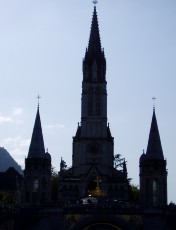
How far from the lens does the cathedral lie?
133 m

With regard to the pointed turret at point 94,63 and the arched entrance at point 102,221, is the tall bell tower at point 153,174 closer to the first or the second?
the arched entrance at point 102,221

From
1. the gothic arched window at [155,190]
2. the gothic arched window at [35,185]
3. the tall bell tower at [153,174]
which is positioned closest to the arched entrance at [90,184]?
the tall bell tower at [153,174]

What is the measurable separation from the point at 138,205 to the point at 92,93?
40.9 meters

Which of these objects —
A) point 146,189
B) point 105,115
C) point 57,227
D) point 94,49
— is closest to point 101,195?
point 146,189

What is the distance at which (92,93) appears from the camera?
154 m

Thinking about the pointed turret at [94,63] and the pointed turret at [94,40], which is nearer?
the pointed turret at [94,63]

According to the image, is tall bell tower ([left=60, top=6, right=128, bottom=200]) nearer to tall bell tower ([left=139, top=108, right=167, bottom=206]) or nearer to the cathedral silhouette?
the cathedral silhouette

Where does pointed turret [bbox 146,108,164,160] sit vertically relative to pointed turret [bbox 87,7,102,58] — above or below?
below

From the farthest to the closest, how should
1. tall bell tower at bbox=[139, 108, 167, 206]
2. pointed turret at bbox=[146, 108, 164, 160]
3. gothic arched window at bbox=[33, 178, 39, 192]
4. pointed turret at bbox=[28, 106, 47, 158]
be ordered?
1. pointed turret at bbox=[28, 106, 47, 158]
2. pointed turret at bbox=[146, 108, 164, 160]
3. gothic arched window at bbox=[33, 178, 39, 192]
4. tall bell tower at bbox=[139, 108, 167, 206]

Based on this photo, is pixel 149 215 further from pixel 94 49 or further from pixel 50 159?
pixel 94 49

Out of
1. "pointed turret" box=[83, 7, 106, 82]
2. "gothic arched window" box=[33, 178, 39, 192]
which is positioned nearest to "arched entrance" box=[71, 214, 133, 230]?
"gothic arched window" box=[33, 178, 39, 192]

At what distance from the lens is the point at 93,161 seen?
150500mm

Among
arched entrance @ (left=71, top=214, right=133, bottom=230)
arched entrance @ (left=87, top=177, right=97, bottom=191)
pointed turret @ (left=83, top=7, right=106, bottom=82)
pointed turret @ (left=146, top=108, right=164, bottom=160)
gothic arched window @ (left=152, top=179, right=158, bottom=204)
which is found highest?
pointed turret @ (left=83, top=7, right=106, bottom=82)

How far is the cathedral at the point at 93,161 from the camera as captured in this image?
133250mm
